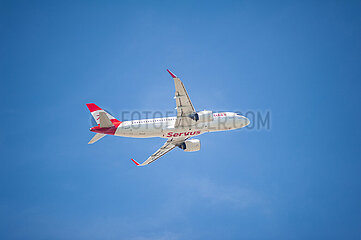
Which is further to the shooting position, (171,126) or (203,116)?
(171,126)

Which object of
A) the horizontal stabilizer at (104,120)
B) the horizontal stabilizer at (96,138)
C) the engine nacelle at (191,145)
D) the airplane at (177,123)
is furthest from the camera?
the engine nacelle at (191,145)

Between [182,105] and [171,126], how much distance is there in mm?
5149

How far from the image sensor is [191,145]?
59.4 m

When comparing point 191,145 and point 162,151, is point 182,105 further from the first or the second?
point 162,151

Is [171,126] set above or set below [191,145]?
above

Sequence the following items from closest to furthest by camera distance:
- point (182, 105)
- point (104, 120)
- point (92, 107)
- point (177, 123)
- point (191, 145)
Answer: point (182, 105) < point (104, 120) < point (177, 123) < point (92, 107) < point (191, 145)

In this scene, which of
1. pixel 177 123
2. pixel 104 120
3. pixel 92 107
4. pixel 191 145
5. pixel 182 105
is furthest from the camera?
pixel 191 145

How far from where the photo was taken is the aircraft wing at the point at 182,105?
43.5 metres

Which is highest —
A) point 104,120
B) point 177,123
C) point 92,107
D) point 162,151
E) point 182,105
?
point 92,107

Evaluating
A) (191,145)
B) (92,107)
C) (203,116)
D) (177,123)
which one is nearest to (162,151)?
(191,145)

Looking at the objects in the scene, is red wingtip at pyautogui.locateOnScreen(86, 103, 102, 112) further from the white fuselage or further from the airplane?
the white fuselage

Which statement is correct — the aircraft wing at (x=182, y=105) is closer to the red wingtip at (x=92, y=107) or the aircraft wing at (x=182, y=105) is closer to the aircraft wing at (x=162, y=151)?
the aircraft wing at (x=162, y=151)

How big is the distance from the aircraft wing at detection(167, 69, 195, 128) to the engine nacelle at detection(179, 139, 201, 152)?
31.9ft

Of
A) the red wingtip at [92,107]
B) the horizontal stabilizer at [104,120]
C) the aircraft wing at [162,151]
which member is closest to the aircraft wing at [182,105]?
the aircraft wing at [162,151]
